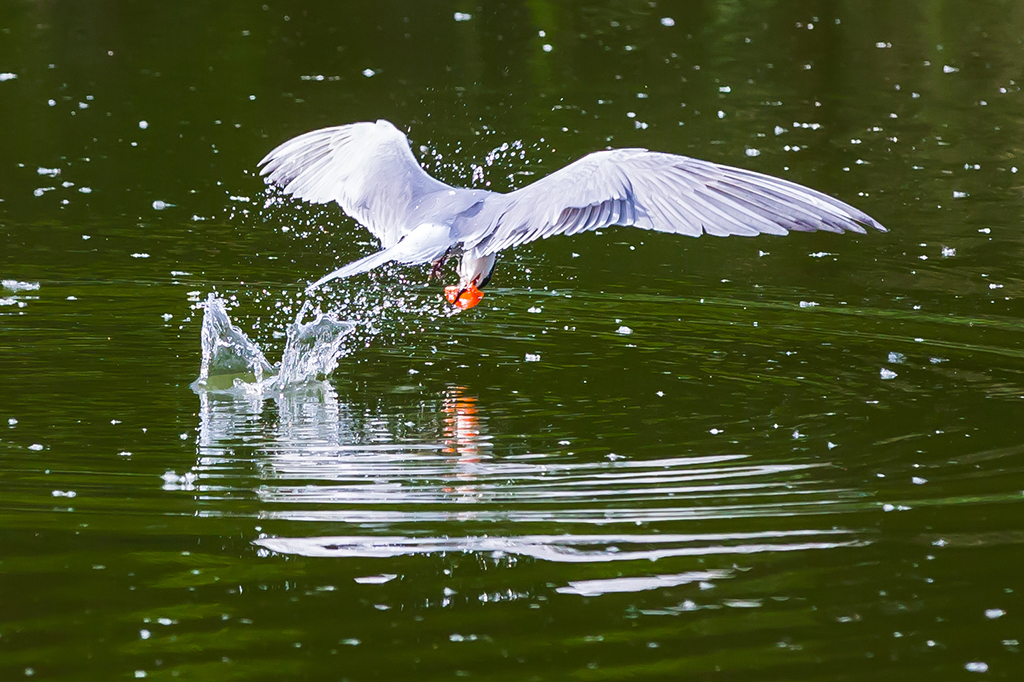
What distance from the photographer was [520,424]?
238 inches

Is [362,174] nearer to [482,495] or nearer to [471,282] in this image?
[471,282]

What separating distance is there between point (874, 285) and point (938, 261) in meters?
0.72

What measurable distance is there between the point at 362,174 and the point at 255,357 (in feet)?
3.15

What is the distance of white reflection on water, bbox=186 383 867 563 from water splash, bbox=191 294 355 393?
620 mm

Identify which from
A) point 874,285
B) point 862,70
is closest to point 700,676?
point 874,285

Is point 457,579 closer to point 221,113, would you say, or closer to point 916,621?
point 916,621

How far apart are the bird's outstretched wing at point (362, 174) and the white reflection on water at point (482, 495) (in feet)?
3.29

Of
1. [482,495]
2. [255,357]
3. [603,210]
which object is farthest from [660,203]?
[255,357]

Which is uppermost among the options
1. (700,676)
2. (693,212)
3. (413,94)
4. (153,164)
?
(413,94)

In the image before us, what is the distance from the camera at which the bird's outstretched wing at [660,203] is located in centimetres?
553

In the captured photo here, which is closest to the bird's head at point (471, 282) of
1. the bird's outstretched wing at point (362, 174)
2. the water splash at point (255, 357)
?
the bird's outstretched wing at point (362, 174)

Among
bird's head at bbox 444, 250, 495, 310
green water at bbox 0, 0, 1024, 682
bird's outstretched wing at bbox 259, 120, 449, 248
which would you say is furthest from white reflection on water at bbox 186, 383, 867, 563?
bird's outstretched wing at bbox 259, 120, 449, 248

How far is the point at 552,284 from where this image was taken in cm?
869

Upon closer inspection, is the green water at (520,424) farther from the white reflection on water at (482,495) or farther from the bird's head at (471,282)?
the bird's head at (471,282)
